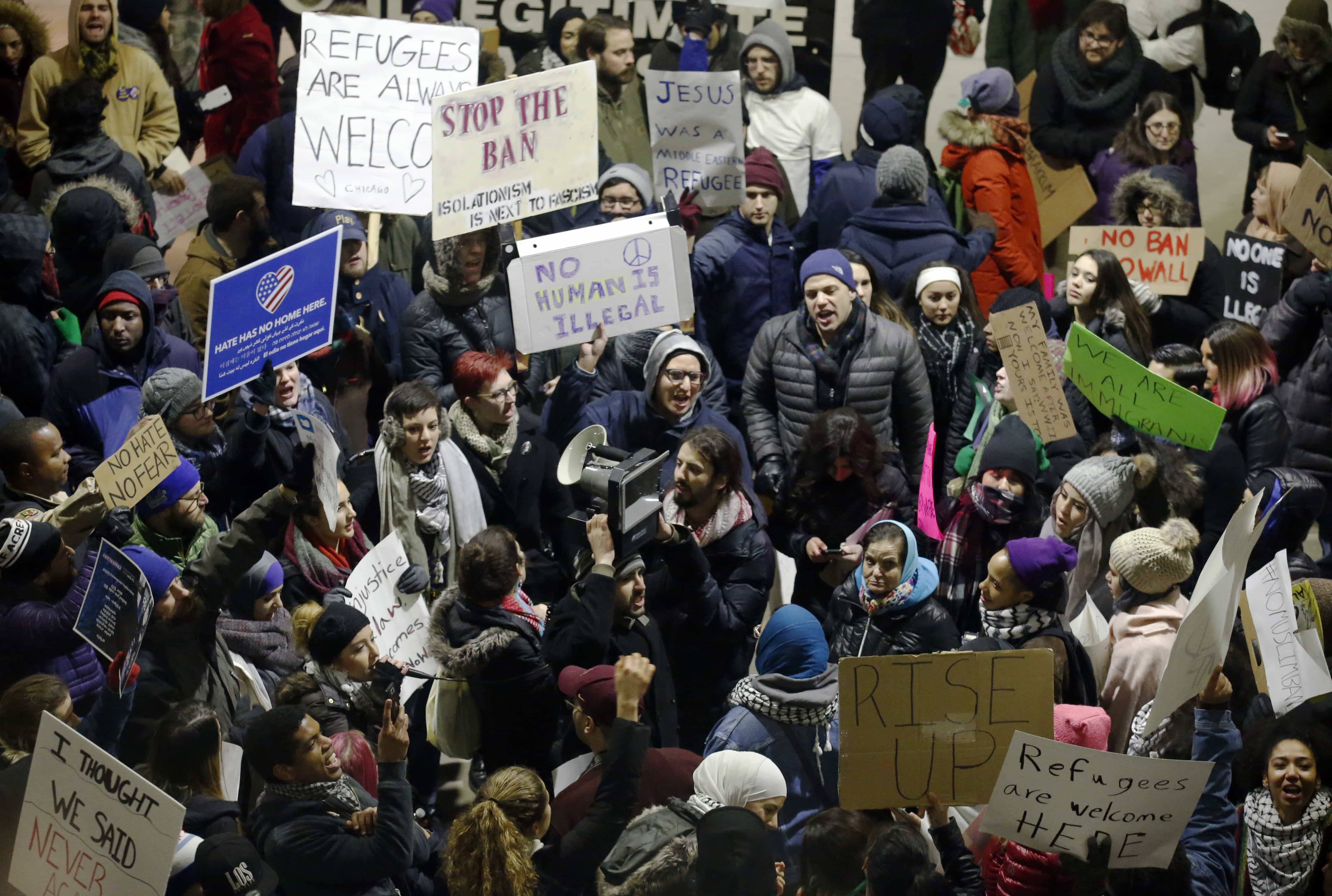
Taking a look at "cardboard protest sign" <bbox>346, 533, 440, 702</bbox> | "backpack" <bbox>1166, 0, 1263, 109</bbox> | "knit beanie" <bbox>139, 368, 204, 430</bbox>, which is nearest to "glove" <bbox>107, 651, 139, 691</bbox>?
"cardboard protest sign" <bbox>346, 533, 440, 702</bbox>

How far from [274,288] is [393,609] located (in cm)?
140

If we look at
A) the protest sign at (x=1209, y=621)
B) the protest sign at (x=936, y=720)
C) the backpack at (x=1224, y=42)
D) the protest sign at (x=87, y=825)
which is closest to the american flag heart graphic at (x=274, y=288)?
the protest sign at (x=87, y=825)

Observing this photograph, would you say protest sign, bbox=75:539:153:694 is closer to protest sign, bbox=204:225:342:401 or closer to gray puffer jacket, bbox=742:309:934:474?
protest sign, bbox=204:225:342:401

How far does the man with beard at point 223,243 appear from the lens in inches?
290

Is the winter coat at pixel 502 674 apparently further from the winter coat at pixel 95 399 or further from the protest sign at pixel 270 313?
the winter coat at pixel 95 399

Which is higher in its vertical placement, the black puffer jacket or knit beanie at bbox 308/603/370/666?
the black puffer jacket

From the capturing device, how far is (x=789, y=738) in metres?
4.78

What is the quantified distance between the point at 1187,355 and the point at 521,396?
9.49 feet

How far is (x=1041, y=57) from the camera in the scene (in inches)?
395

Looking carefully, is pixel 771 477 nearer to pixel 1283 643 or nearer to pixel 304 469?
pixel 304 469

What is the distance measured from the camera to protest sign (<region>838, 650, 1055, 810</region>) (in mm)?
4227

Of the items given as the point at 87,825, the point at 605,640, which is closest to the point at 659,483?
the point at 605,640

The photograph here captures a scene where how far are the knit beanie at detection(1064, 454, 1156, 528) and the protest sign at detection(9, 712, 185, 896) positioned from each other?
3.43 metres

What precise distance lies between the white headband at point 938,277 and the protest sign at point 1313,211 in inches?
57.2
